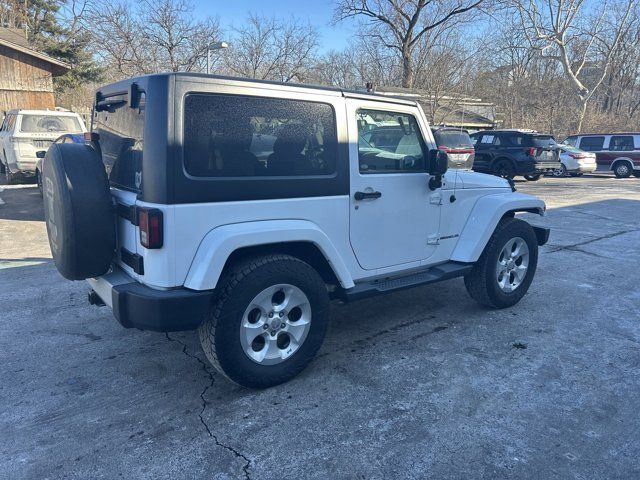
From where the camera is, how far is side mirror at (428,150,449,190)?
393 cm

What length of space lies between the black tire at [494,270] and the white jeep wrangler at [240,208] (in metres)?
0.88

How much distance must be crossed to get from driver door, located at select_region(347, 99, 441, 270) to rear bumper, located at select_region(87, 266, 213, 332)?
51.1 inches

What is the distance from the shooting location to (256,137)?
3.11 meters

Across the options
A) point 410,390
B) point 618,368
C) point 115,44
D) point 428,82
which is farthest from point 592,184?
point 115,44

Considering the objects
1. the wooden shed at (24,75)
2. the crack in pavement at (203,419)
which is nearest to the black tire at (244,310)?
the crack in pavement at (203,419)

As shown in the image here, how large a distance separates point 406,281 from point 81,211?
8.19 feet

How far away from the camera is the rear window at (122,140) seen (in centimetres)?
294

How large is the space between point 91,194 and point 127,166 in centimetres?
31

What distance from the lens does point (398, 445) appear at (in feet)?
8.91

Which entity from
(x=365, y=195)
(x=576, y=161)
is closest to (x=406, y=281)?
(x=365, y=195)

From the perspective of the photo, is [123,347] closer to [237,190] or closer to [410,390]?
[237,190]

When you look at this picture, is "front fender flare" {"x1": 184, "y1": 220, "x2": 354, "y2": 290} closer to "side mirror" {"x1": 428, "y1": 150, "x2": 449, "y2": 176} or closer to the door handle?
the door handle

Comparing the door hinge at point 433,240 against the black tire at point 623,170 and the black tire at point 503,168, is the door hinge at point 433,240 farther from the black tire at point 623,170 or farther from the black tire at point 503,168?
the black tire at point 623,170

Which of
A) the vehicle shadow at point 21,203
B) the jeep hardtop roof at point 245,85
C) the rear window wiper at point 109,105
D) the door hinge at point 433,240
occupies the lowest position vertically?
the vehicle shadow at point 21,203
